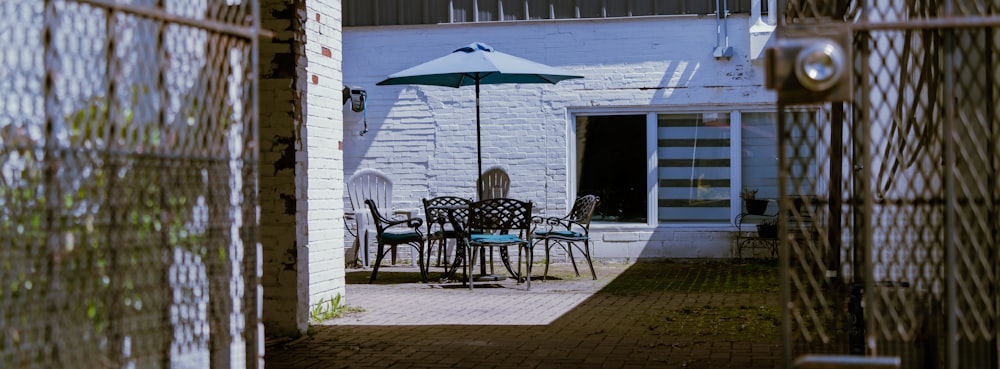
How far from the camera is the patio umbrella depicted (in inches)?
377

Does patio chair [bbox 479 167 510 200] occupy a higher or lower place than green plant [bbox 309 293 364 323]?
higher

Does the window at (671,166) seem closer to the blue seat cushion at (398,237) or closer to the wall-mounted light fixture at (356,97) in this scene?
the wall-mounted light fixture at (356,97)

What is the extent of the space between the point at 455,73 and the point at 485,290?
1.89 metres

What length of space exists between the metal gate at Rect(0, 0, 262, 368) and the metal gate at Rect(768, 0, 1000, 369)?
4.68 ft

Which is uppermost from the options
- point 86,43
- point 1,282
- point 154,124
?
point 86,43

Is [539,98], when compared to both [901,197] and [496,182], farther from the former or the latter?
[901,197]

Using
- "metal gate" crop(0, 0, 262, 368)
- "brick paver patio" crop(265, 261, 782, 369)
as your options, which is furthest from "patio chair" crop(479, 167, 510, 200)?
"metal gate" crop(0, 0, 262, 368)

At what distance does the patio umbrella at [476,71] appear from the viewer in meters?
9.57

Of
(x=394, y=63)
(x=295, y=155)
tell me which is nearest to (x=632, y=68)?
(x=394, y=63)

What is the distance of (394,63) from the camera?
40.9ft

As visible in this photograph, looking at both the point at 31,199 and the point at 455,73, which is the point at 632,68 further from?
the point at 31,199

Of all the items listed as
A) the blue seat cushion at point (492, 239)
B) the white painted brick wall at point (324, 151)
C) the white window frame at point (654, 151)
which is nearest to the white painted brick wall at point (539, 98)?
the white window frame at point (654, 151)

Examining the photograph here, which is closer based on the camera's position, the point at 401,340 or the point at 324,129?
the point at 401,340

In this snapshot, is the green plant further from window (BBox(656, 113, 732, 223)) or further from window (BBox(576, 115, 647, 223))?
window (BBox(656, 113, 732, 223))
